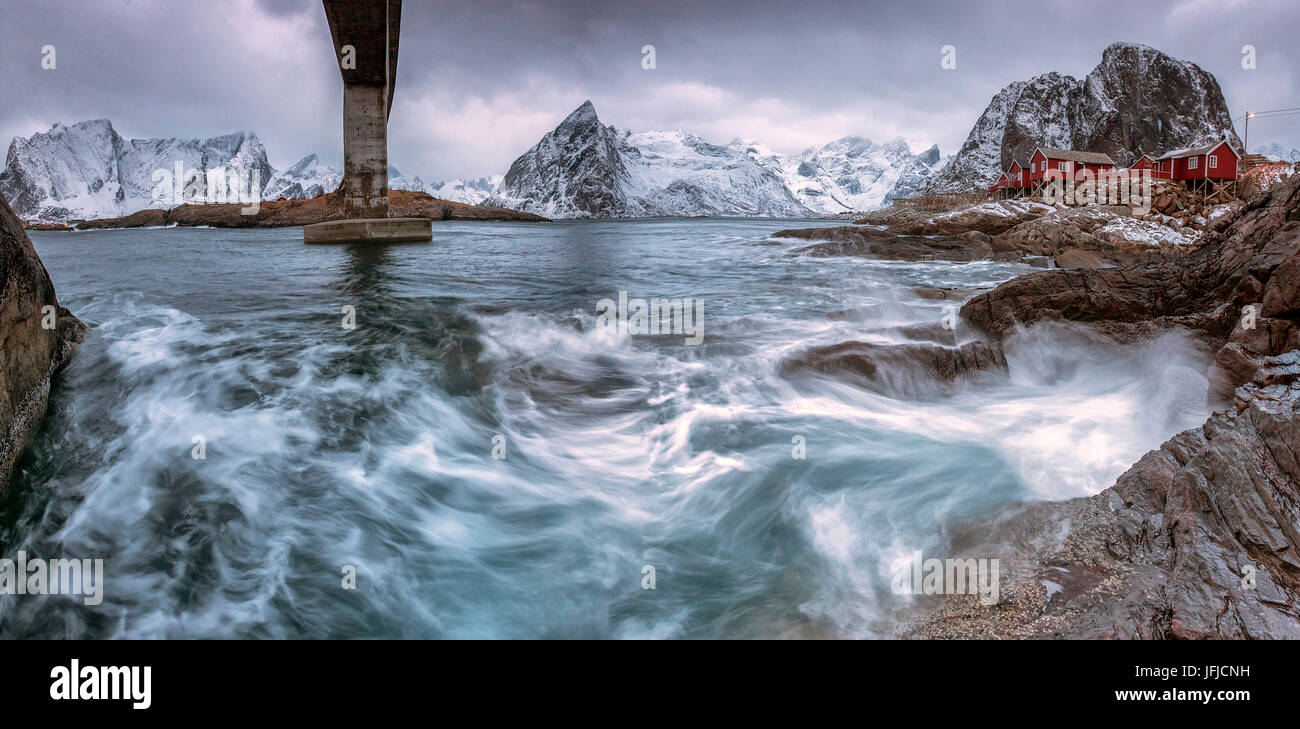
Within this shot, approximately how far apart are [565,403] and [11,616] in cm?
529

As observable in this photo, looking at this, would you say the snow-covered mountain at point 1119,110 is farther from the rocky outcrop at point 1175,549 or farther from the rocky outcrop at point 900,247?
the rocky outcrop at point 1175,549

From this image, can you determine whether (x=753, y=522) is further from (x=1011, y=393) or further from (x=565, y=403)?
(x=1011, y=393)

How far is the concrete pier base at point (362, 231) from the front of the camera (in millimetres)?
33281

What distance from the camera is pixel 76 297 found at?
1377 cm

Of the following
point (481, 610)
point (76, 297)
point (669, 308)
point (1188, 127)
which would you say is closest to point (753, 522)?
point (481, 610)

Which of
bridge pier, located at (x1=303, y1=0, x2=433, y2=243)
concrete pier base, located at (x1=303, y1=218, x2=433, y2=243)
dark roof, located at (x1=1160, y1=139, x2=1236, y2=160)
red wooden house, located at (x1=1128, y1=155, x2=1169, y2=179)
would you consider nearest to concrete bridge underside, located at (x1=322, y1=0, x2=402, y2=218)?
bridge pier, located at (x1=303, y1=0, x2=433, y2=243)

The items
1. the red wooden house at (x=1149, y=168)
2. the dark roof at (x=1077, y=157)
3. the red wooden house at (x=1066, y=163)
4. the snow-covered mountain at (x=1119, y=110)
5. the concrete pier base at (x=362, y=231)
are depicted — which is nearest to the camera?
the concrete pier base at (x=362, y=231)

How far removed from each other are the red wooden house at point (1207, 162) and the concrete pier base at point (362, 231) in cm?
5067

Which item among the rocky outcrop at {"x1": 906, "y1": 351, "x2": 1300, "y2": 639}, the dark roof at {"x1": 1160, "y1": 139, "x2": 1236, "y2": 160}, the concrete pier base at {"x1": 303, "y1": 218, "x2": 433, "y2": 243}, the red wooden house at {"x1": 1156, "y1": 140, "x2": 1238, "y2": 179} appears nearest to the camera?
the rocky outcrop at {"x1": 906, "y1": 351, "x2": 1300, "y2": 639}

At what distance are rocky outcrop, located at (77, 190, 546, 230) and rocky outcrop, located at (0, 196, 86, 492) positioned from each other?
214 ft

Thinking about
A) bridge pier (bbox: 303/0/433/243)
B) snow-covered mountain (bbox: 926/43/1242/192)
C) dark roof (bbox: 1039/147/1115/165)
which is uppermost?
snow-covered mountain (bbox: 926/43/1242/192)

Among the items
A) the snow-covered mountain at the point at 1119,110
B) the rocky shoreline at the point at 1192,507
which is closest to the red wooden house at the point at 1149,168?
the rocky shoreline at the point at 1192,507

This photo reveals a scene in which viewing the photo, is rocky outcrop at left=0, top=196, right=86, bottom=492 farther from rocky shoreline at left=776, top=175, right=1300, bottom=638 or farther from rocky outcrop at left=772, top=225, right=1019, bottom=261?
rocky outcrop at left=772, top=225, right=1019, bottom=261

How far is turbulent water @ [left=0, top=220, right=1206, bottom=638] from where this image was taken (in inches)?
177
